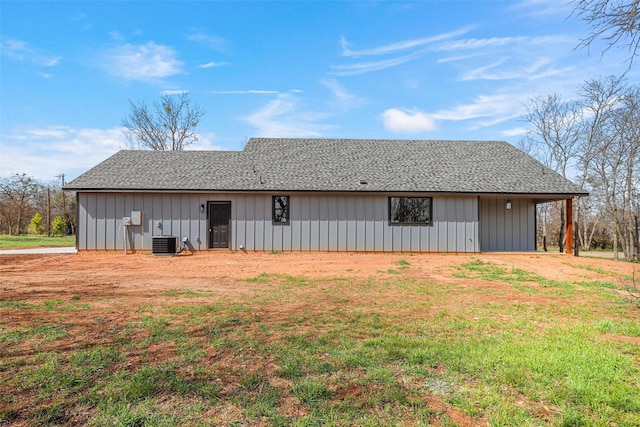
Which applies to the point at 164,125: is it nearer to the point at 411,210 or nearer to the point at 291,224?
the point at 291,224

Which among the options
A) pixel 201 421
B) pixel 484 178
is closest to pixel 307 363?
pixel 201 421

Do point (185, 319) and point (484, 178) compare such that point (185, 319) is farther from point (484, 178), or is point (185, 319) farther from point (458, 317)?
point (484, 178)

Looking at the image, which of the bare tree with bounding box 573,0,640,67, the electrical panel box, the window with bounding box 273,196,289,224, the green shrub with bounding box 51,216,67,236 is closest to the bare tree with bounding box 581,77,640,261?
the window with bounding box 273,196,289,224

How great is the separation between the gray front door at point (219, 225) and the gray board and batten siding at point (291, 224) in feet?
0.68

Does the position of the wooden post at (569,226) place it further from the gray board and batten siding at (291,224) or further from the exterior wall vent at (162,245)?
the exterior wall vent at (162,245)

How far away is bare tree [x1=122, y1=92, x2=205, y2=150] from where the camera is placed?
1116 inches

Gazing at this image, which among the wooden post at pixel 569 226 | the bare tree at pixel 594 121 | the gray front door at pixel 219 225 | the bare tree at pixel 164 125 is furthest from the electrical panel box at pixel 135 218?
the bare tree at pixel 594 121

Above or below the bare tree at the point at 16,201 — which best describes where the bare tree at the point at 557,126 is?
above

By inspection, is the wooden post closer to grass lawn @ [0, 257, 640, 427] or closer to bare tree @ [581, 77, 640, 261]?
bare tree @ [581, 77, 640, 261]

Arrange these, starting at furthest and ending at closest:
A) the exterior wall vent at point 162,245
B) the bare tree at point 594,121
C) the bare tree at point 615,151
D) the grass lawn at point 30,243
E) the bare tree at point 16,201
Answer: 1. the bare tree at point 16,201
2. the bare tree at point 594,121
3. the bare tree at point 615,151
4. the grass lawn at point 30,243
5. the exterior wall vent at point 162,245

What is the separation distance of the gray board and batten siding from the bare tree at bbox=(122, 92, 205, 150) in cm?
1681

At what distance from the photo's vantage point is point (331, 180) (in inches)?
533

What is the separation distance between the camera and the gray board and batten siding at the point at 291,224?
1294 centimetres

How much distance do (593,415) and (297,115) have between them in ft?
78.2
